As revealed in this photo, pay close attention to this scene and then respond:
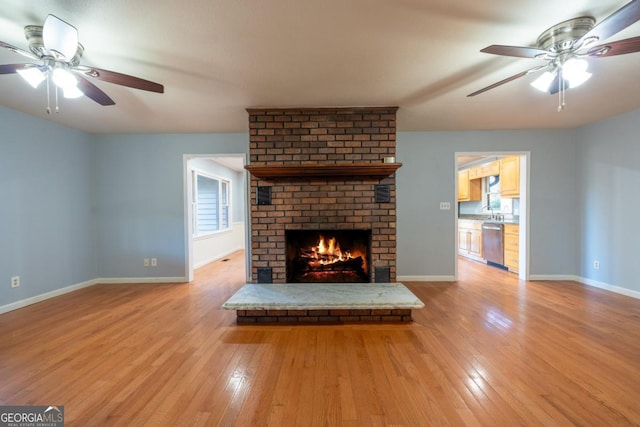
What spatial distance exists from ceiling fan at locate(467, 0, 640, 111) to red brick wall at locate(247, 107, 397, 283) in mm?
1511

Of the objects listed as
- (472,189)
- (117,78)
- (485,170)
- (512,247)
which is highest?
(117,78)

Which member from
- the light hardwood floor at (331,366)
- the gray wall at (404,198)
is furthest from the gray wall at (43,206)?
the light hardwood floor at (331,366)

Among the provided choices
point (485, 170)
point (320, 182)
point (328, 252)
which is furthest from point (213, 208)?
point (485, 170)

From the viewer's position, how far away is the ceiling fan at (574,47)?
1423 mm

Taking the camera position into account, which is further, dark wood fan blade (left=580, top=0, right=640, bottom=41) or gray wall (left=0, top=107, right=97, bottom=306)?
gray wall (left=0, top=107, right=97, bottom=306)

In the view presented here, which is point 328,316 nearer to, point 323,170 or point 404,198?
point 323,170

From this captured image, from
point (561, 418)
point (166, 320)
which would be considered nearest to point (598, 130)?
point (561, 418)

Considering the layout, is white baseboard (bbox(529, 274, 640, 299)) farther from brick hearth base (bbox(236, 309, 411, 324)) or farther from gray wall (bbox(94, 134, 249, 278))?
gray wall (bbox(94, 134, 249, 278))

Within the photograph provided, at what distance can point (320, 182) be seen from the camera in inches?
128

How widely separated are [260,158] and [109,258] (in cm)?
310

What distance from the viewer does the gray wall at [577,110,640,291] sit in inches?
130

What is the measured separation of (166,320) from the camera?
2.69 meters

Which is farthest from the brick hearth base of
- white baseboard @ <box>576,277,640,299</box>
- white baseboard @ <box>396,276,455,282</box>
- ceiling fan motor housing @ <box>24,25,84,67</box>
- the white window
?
the white window

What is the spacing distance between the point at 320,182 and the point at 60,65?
7.81 ft
